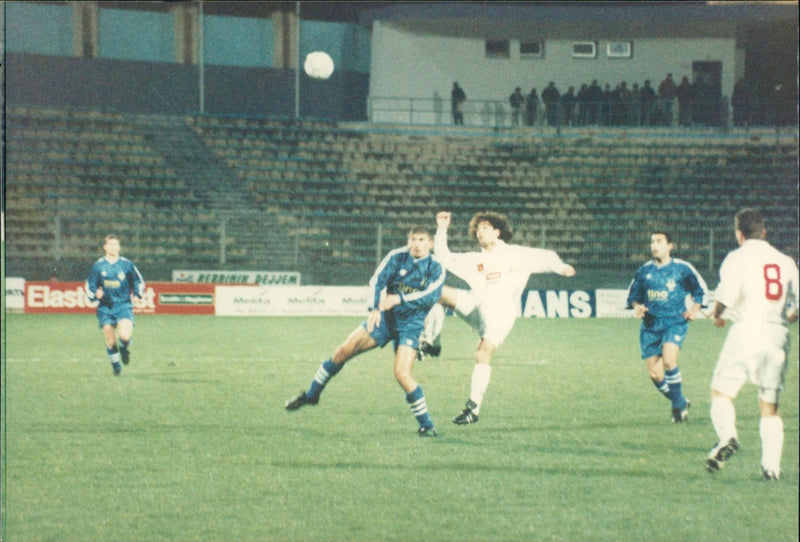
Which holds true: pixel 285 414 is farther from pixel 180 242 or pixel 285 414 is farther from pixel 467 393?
pixel 180 242

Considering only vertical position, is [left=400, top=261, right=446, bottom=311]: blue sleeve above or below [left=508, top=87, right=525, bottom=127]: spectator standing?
below

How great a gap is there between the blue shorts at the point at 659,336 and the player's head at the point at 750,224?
10.0 feet

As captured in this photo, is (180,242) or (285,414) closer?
(285,414)

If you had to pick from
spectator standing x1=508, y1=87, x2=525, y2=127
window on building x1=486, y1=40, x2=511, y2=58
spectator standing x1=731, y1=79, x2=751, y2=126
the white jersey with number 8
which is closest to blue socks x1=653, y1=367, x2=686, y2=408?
the white jersey with number 8

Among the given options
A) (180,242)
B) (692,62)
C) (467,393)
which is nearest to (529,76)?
(692,62)

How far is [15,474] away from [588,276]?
15.4m

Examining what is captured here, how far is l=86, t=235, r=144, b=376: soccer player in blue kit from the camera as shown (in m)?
10.2

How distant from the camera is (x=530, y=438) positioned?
6.83 meters

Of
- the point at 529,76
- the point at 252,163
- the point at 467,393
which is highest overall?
the point at 529,76

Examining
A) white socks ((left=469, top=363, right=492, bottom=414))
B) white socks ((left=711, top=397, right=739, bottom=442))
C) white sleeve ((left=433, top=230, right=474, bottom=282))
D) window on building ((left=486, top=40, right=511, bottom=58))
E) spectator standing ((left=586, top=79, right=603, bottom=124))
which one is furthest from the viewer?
window on building ((left=486, top=40, right=511, bottom=58))

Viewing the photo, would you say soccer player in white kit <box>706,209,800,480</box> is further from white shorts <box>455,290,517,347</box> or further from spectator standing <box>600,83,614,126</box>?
spectator standing <box>600,83,614,126</box>

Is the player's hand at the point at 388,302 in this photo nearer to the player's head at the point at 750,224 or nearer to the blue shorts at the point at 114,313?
the player's head at the point at 750,224

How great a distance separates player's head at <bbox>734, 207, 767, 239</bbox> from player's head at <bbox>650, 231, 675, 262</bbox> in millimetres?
2665

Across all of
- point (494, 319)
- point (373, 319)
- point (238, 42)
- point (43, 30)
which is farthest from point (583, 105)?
point (373, 319)
